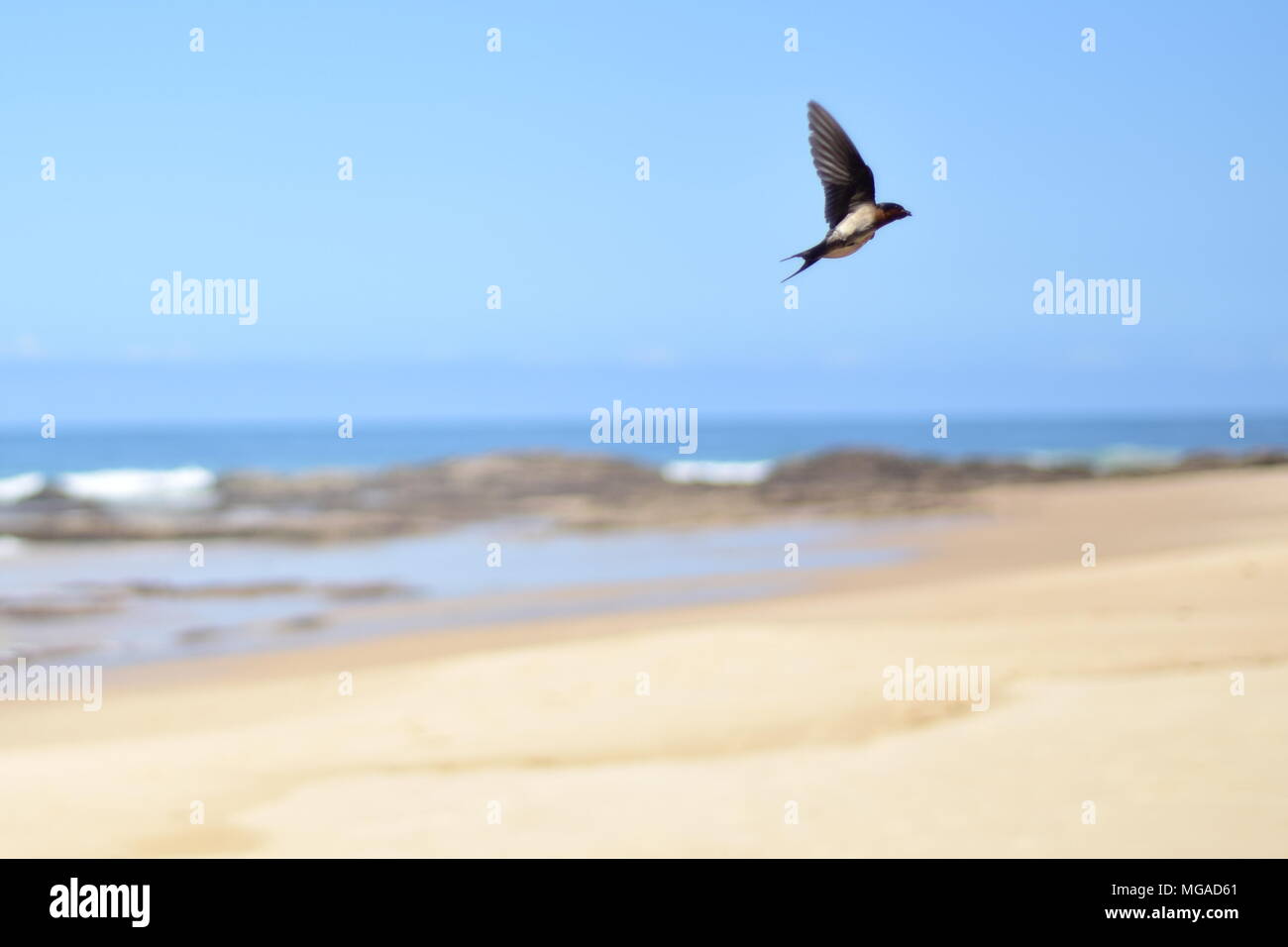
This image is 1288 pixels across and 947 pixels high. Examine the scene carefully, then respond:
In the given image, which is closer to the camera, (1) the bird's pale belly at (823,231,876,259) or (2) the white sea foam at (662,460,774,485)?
(1) the bird's pale belly at (823,231,876,259)

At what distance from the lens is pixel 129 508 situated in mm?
29375

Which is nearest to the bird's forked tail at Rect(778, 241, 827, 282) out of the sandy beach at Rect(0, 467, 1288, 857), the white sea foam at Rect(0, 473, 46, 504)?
the sandy beach at Rect(0, 467, 1288, 857)

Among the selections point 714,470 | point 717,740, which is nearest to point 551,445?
point 714,470

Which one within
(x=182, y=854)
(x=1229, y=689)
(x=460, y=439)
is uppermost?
(x=460, y=439)

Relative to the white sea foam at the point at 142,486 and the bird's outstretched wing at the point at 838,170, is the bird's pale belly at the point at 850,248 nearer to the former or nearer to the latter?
the bird's outstretched wing at the point at 838,170

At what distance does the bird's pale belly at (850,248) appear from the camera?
2.22m

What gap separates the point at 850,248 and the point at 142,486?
4417 centimetres

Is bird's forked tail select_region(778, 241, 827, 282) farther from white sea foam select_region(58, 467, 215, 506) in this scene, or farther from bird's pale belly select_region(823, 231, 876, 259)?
white sea foam select_region(58, 467, 215, 506)

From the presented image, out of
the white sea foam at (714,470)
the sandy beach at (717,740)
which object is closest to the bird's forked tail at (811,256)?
the sandy beach at (717,740)

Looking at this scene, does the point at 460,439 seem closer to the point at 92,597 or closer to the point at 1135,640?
the point at 92,597

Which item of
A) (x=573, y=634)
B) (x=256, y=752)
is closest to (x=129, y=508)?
(x=573, y=634)

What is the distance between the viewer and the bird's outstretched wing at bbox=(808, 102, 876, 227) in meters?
2.53

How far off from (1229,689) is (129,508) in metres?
25.8

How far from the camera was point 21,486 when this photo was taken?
125 feet
